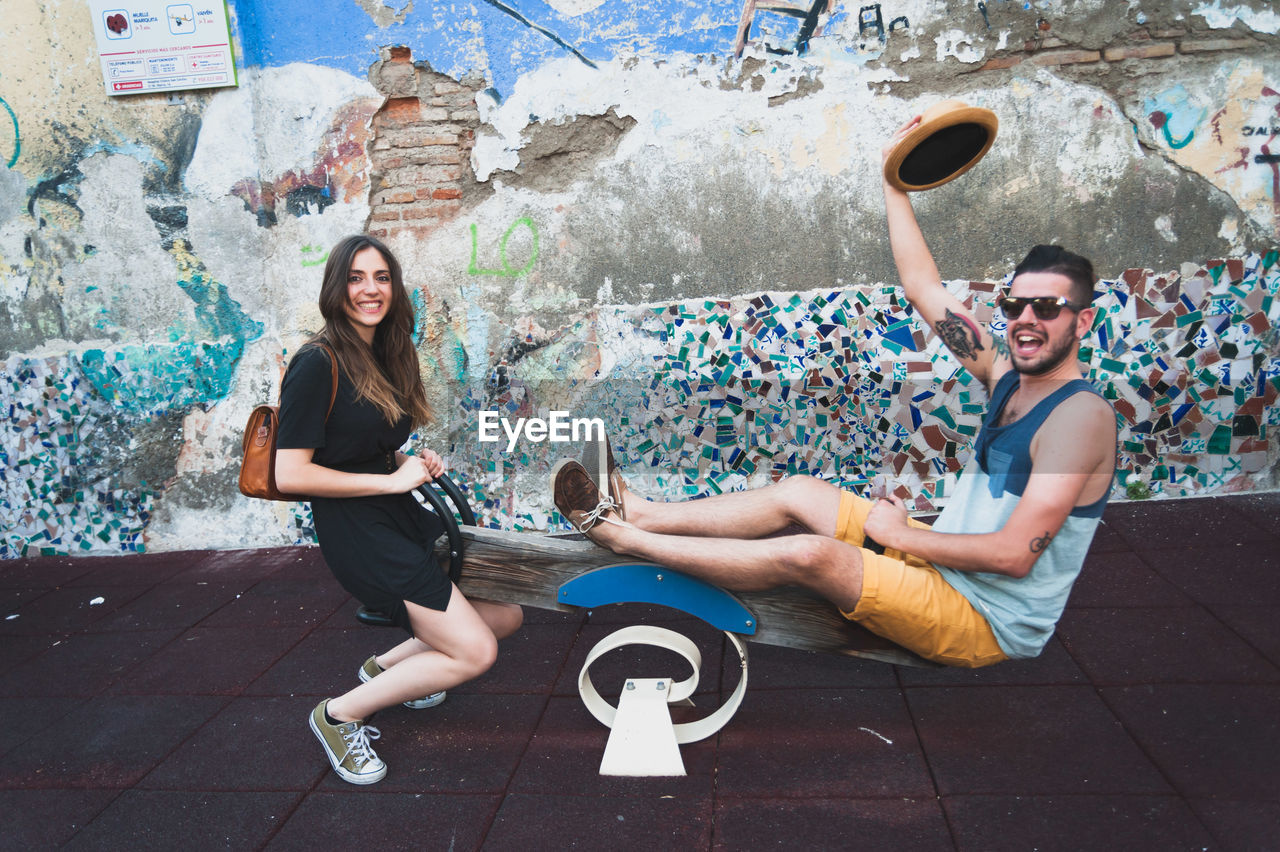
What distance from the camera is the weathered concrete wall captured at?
13.7 ft

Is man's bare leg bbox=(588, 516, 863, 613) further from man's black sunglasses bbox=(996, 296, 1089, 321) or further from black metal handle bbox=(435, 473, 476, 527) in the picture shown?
man's black sunglasses bbox=(996, 296, 1089, 321)

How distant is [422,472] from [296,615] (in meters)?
1.79

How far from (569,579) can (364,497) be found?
68 cm

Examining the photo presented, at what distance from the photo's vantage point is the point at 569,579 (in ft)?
8.71

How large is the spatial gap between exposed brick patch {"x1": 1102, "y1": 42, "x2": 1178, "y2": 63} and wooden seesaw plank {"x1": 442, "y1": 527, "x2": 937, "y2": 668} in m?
→ 3.20

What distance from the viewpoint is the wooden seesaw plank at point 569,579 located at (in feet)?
8.42

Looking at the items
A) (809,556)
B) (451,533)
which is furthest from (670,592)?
(451,533)

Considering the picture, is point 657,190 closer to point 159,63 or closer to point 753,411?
point 753,411

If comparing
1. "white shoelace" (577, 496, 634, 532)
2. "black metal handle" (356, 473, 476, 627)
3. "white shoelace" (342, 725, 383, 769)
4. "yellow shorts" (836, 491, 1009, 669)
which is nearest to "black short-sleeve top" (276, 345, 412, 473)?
"black metal handle" (356, 473, 476, 627)

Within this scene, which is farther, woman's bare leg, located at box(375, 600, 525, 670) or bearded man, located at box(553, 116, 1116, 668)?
woman's bare leg, located at box(375, 600, 525, 670)

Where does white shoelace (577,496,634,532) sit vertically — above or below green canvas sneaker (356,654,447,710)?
above

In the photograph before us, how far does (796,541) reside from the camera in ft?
7.97

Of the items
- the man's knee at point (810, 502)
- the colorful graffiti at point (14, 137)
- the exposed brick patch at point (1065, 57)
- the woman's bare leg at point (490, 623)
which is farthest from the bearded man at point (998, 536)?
the colorful graffiti at point (14, 137)

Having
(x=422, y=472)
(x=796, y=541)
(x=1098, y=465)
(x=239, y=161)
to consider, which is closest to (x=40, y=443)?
(x=239, y=161)
